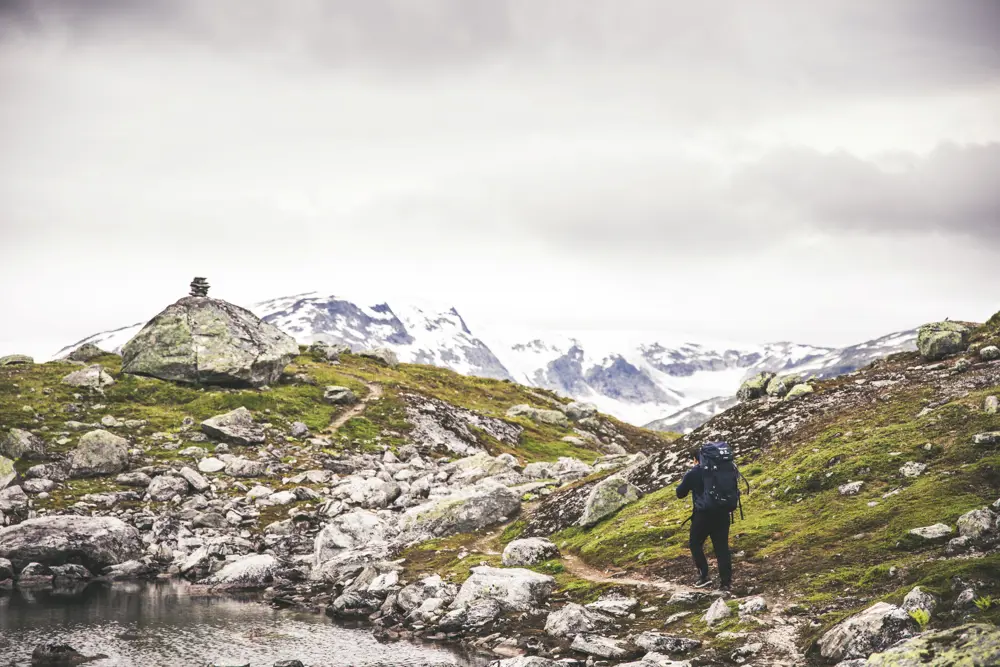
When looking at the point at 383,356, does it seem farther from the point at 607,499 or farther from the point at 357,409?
the point at 607,499

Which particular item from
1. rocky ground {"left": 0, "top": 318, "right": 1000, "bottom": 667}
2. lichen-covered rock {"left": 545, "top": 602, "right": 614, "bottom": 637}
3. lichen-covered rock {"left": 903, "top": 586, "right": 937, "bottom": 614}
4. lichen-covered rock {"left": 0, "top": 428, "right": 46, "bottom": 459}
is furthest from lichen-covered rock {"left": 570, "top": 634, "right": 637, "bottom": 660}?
lichen-covered rock {"left": 0, "top": 428, "right": 46, "bottom": 459}

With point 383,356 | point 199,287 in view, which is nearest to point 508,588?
point 199,287

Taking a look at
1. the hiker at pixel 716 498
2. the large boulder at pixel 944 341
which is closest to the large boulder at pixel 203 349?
the hiker at pixel 716 498

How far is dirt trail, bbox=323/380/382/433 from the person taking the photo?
2920 inches

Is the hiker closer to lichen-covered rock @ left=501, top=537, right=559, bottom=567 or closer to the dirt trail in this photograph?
lichen-covered rock @ left=501, top=537, right=559, bottom=567

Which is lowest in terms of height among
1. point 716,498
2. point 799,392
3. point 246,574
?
point 246,574

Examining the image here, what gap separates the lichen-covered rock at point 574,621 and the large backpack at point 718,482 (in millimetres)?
4888

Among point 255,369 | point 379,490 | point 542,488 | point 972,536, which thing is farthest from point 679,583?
point 255,369

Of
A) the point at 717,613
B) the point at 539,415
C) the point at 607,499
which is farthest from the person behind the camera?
the point at 539,415

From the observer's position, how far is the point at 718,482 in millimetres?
22547

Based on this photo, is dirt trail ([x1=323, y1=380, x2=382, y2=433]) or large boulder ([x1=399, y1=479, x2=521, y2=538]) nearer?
large boulder ([x1=399, y1=479, x2=521, y2=538])

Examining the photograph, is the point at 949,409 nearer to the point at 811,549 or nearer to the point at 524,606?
the point at 811,549

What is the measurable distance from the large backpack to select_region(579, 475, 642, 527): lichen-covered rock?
14.7 m

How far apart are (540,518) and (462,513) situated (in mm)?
5341
